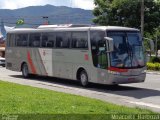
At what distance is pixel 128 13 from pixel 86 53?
22.1 meters

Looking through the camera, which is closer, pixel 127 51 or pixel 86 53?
pixel 127 51

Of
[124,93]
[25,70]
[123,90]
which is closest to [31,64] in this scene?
[25,70]

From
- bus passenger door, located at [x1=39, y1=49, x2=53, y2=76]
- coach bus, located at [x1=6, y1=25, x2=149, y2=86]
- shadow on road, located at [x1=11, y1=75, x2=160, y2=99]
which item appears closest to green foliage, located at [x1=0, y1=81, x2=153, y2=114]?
shadow on road, located at [x1=11, y1=75, x2=160, y2=99]

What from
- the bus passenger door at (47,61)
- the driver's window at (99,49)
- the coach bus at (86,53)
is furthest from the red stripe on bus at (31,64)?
the driver's window at (99,49)

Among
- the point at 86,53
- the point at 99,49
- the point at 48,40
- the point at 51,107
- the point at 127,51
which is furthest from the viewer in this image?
the point at 48,40

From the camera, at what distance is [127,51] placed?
62.1 ft

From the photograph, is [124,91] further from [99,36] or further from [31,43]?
[31,43]

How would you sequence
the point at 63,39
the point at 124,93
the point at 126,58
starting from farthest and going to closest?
the point at 63,39 → the point at 126,58 → the point at 124,93

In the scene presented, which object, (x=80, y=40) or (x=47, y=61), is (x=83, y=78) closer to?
(x=80, y=40)

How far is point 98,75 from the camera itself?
63.1 ft

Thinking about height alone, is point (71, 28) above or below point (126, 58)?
above

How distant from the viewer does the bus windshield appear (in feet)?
61.4

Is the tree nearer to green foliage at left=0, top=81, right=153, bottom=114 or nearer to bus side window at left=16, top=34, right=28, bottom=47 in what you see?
bus side window at left=16, top=34, right=28, bottom=47

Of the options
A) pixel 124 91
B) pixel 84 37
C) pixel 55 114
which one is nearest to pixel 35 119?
pixel 55 114
